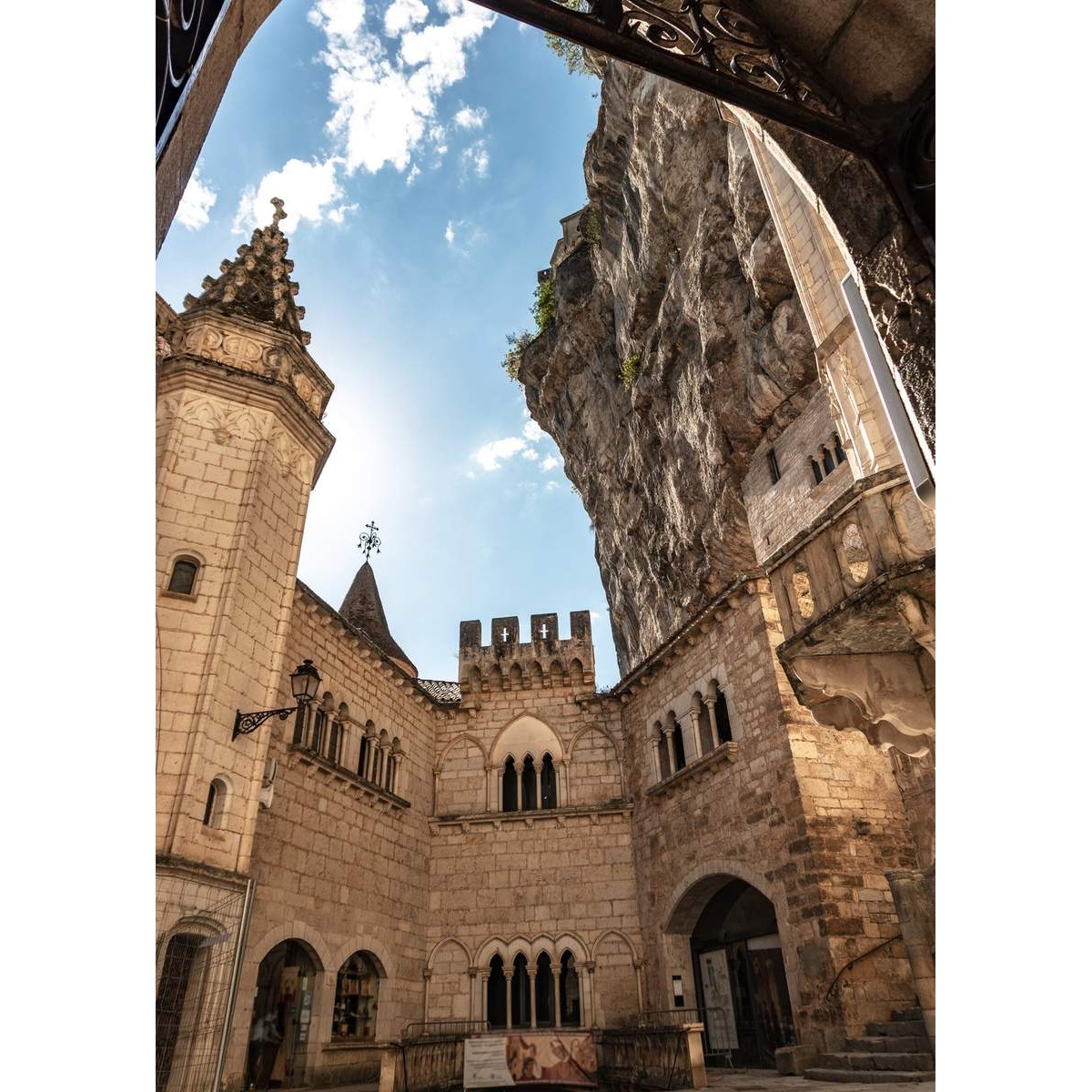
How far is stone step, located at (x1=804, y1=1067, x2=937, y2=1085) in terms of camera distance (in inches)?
326

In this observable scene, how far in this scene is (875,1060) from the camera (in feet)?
30.2

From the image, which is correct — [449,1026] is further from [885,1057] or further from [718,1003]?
[885,1057]

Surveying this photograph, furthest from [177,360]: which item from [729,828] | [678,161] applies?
[678,161]

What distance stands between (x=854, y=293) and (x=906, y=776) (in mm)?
10674

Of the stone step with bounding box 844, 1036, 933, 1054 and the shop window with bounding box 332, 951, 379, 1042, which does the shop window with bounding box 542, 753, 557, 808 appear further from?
the stone step with bounding box 844, 1036, 933, 1054

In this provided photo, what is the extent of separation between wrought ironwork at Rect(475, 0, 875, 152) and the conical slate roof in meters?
23.5

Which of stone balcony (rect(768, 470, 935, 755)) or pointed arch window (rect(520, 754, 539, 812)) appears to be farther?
pointed arch window (rect(520, 754, 539, 812))

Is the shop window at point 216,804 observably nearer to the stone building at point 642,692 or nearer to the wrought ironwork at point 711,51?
the stone building at point 642,692

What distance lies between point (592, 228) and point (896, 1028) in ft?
81.3

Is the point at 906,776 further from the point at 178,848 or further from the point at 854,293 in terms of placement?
the point at 178,848

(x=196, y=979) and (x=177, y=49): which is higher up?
(x=177, y=49)

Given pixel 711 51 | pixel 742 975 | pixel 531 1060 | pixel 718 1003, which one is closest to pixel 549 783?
pixel 718 1003

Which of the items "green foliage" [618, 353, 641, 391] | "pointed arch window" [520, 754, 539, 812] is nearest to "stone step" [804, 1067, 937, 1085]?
"pointed arch window" [520, 754, 539, 812]

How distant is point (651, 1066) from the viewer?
11148 millimetres
